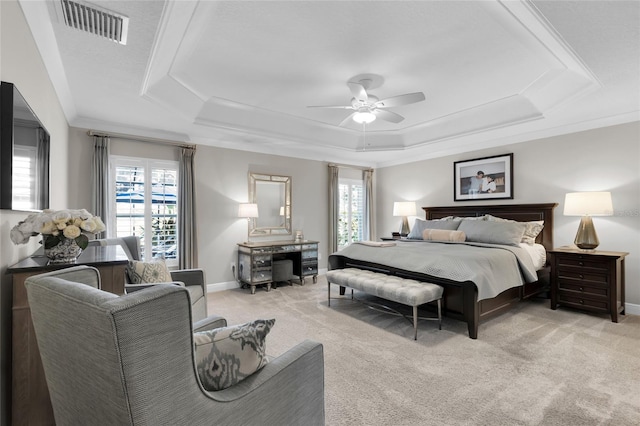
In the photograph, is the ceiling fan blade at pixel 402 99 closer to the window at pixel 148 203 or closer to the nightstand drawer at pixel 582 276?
the nightstand drawer at pixel 582 276

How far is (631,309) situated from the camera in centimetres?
403

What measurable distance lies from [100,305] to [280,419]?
0.87m

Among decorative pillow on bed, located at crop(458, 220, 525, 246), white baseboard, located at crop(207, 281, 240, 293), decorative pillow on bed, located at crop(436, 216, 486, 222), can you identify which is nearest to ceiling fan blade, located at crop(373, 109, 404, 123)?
decorative pillow on bed, located at crop(458, 220, 525, 246)

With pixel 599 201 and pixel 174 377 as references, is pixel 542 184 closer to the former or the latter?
pixel 599 201

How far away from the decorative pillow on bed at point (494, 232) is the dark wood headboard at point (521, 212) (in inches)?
22.4

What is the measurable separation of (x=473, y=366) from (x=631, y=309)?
3099 mm

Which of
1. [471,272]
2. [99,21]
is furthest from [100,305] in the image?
[471,272]

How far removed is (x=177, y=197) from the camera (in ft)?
16.0

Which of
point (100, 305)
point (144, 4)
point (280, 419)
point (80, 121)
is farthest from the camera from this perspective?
point (80, 121)

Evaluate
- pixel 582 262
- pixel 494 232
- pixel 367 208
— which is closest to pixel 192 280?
pixel 494 232

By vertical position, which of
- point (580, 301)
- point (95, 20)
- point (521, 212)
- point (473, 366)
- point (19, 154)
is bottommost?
point (473, 366)

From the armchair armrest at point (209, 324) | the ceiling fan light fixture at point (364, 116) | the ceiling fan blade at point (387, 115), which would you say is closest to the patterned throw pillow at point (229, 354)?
the armchair armrest at point (209, 324)

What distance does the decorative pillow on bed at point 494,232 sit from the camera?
4.38 meters

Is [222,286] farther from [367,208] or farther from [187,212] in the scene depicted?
[367,208]
